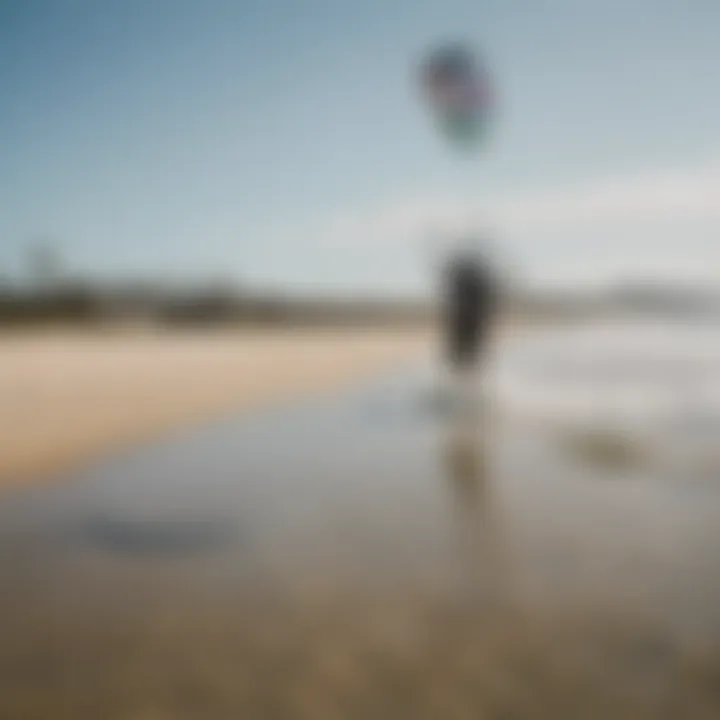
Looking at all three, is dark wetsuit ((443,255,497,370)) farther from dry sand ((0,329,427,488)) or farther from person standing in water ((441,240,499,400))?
dry sand ((0,329,427,488))

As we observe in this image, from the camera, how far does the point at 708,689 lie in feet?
10.6

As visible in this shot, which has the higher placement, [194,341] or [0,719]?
[0,719]

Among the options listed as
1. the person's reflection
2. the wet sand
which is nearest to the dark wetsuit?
the person's reflection

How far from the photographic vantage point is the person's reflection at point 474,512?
4570 millimetres

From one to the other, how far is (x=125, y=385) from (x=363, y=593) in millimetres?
12846

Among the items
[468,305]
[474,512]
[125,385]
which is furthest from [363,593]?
[125,385]

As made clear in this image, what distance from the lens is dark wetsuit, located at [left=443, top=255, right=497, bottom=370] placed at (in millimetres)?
13883

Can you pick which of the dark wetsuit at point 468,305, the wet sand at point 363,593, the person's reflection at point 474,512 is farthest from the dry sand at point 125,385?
the person's reflection at point 474,512

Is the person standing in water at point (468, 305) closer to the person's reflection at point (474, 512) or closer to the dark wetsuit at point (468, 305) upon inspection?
the dark wetsuit at point (468, 305)

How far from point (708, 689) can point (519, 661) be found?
77cm

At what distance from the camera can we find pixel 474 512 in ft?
20.4

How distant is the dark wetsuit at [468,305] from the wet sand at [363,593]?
6292mm

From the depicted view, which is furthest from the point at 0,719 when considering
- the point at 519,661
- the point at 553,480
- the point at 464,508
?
the point at 553,480

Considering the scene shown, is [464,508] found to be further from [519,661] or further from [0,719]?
[0,719]
